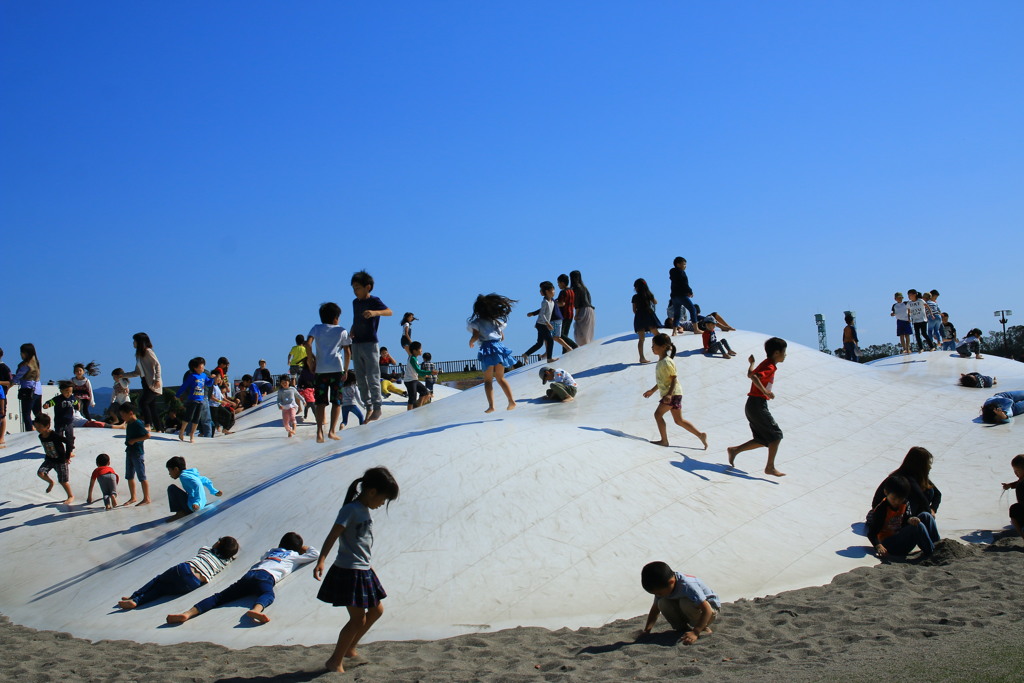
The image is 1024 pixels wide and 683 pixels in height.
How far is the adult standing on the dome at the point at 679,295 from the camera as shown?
49.9 ft

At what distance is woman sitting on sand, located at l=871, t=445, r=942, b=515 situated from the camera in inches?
299

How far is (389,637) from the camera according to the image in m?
6.22

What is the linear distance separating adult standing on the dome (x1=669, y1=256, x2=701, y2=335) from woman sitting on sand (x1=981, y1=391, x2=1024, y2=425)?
17.1 feet

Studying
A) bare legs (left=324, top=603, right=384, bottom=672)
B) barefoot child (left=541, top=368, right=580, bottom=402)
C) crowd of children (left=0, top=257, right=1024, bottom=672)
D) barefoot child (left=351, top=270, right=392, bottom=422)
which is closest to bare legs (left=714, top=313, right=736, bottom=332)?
crowd of children (left=0, top=257, right=1024, bottom=672)

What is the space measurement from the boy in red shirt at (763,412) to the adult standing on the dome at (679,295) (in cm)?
601

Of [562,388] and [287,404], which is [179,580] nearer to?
[562,388]

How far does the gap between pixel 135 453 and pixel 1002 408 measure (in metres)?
12.7

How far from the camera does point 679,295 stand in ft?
51.3

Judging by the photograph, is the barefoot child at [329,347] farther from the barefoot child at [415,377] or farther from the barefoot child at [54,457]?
the barefoot child at [415,377]

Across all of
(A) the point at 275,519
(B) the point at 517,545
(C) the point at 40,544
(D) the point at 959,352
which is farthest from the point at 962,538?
(D) the point at 959,352

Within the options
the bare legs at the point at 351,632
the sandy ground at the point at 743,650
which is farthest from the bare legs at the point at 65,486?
the bare legs at the point at 351,632

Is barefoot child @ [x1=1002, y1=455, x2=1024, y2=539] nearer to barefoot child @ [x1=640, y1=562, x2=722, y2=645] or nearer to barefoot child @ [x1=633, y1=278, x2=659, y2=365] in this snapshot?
barefoot child @ [x1=640, y1=562, x2=722, y2=645]

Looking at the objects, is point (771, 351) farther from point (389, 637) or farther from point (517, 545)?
point (389, 637)

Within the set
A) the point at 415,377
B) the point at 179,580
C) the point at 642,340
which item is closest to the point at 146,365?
the point at 415,377
